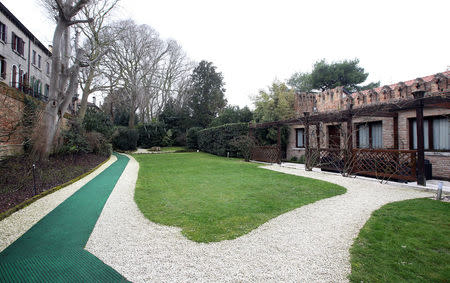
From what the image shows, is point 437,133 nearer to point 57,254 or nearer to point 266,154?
point 266,154

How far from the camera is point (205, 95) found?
104 feet

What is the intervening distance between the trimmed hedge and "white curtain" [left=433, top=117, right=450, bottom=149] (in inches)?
402

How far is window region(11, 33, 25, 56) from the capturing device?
17.2m

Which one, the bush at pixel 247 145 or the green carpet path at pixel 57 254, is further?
the bush at pixel 247 145

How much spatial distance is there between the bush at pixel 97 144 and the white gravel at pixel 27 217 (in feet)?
32.6

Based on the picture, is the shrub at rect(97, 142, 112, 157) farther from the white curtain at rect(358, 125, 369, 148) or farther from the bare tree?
the white curtain at rect(358, 125, 369, 148)

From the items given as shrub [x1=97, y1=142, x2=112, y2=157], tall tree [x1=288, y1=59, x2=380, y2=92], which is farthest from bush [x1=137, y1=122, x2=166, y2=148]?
tall tree [x1=288, y1=59, x2=380, y2=92]

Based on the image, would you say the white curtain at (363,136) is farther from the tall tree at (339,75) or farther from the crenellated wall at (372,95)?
the tall tree at (339,75)

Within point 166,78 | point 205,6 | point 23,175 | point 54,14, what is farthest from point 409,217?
point 166,78

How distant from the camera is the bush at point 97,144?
16.2m

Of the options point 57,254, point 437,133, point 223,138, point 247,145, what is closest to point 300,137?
A: point 247,145

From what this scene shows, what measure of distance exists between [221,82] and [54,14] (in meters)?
23.5

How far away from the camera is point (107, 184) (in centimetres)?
838

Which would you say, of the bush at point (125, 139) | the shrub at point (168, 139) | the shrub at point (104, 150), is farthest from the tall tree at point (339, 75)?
the shrub at point (104, 150)
